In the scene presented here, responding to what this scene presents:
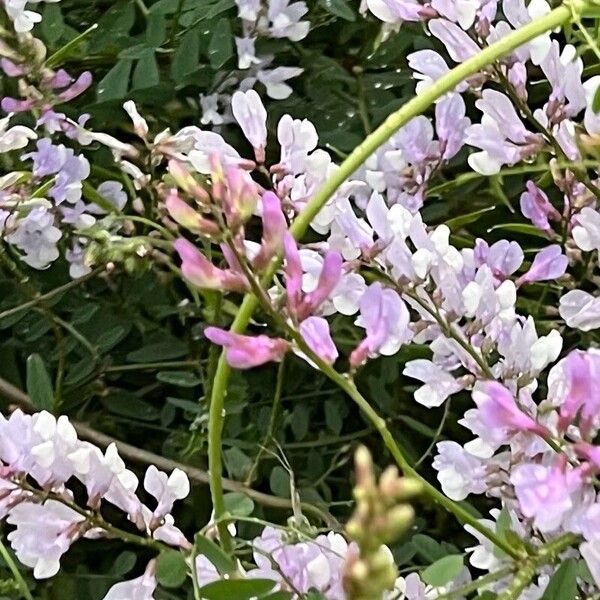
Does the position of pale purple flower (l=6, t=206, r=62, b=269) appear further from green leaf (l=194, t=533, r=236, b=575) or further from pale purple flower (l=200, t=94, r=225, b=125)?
green leaf (l=194, t=533, r=236, b=575)

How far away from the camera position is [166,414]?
1.90 ft

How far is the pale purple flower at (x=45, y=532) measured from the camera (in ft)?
1.19

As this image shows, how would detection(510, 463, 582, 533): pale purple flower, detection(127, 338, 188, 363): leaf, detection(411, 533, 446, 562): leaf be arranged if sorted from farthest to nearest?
detection(127, 338, 188, 363): leaf < detection(411, 533, 446, 562): leaf < detection(510, 463, 582, 533): pale purple flower

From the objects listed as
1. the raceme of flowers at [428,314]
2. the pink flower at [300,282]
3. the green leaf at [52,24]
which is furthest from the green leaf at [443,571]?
the green leaf at [52,24]

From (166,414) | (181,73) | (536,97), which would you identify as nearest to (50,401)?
(166,414)

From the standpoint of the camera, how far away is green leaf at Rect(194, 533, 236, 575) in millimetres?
317

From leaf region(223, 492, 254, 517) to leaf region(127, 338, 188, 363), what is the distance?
0.65ft

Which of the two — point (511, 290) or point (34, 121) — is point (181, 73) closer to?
point (34, 121)

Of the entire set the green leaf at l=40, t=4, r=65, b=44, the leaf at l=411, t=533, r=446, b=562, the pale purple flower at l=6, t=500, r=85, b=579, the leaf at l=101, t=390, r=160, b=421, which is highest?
the green leaf at l=40, t=4, r=65, b=44

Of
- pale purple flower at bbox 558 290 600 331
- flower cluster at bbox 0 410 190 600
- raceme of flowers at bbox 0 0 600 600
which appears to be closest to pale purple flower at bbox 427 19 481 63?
raceme of flowers at bbox 0 0 600 600

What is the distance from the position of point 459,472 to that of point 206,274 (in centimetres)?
16

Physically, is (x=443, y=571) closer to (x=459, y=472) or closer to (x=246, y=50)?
(x=459, y=472)

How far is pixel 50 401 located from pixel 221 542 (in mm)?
199

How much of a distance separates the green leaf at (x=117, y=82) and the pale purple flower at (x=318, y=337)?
1.01ft
